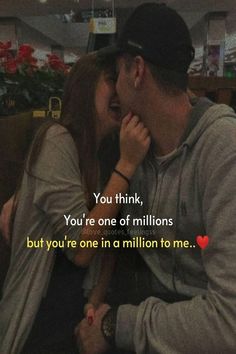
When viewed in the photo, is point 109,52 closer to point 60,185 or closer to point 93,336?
point 60,185

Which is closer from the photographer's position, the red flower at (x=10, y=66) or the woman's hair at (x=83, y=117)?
the woman's hair at (x=83, y=117)

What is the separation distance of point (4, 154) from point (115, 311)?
1.12 feet

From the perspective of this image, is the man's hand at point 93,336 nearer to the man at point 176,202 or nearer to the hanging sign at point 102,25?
the man at point 176,202

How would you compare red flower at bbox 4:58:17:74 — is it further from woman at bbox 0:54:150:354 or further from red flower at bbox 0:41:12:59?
woman at bbox 0:54:150:354

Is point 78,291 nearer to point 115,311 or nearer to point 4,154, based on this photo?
point 115,311

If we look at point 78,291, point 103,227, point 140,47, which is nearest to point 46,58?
point 140,47

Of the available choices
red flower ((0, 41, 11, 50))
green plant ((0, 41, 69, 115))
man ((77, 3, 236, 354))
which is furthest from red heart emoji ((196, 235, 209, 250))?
red flower ((0, 41, 11, 50))

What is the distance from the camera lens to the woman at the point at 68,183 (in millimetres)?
625

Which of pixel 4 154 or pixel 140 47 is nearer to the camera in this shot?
pixel 140 47

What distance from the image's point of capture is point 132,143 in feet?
2.02

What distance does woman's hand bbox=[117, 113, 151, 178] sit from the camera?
2.01ft

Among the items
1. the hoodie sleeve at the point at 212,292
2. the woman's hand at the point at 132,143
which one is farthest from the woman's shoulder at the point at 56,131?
the hoodie sleeve at the point at 212,292

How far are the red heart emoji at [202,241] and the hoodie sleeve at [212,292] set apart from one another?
0.05 feet

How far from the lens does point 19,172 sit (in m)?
0.69
